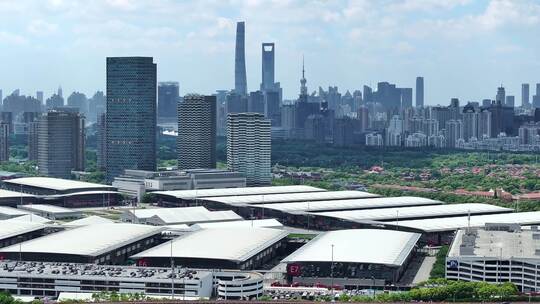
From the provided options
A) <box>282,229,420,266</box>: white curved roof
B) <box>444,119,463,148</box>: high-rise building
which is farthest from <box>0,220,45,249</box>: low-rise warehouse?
<box>444,119,463,148</box>: high-rise building

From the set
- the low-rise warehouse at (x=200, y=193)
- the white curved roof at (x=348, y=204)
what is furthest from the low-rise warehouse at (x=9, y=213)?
the white curved roof at (x=348, y=204)

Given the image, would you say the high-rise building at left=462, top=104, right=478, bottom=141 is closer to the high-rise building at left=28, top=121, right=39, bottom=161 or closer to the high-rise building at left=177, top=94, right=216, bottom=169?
the high-rise building at left=28, top=121, right=39, bottom=161

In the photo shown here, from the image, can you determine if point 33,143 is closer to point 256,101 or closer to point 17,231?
point 256,101

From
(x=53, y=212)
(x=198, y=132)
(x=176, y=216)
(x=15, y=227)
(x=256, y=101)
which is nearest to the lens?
(x=15, y=227)

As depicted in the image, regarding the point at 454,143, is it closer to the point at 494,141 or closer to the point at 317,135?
the point at 494,141

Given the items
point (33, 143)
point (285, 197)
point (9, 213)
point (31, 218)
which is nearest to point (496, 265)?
point (31, 218)

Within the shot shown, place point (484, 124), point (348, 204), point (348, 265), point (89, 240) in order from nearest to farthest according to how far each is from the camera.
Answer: point (348, 265), point (89, 240), point (348, 204), point (484, 124)

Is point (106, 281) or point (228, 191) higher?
point (228, 191)

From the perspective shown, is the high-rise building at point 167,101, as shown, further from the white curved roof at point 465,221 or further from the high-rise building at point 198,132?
the white curved roof at point 465,221
